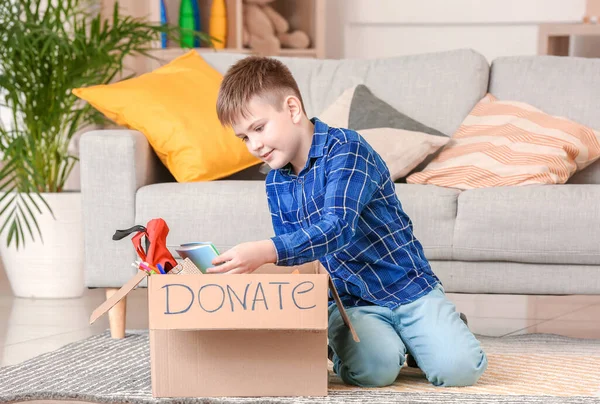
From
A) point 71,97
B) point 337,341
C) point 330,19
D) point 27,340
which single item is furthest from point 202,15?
point 337,341

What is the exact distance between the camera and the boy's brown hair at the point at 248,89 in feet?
5.75

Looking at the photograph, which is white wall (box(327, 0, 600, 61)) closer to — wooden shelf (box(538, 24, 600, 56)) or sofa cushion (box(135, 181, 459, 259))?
wooden shelf (box(538, 24, 600, 56))

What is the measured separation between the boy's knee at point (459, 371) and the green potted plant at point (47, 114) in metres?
1.47

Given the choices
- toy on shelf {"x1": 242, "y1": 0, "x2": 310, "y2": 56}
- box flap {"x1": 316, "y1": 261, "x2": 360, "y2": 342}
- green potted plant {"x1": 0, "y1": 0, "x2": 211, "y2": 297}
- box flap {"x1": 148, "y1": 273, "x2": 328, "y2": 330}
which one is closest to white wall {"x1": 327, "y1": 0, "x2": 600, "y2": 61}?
toy on shelf {"x1": 242, "y1": 0, "x2": 310, "y2": 56}

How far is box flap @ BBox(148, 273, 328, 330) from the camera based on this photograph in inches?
63.2

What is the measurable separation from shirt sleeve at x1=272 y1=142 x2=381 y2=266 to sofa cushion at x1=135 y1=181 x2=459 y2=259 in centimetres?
56

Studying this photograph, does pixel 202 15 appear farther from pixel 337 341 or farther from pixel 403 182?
pixel 337 341

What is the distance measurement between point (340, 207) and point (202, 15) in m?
3.14

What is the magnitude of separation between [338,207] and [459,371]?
0.41m

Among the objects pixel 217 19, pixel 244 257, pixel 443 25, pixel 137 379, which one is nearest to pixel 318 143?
pixel 244 257

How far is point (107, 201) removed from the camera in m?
2.49

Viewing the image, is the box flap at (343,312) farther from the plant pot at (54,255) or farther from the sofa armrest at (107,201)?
the plant pot at (54,255)

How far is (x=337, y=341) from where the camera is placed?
187 centimetres

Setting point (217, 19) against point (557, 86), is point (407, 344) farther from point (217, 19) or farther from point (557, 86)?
point (217, 19)
